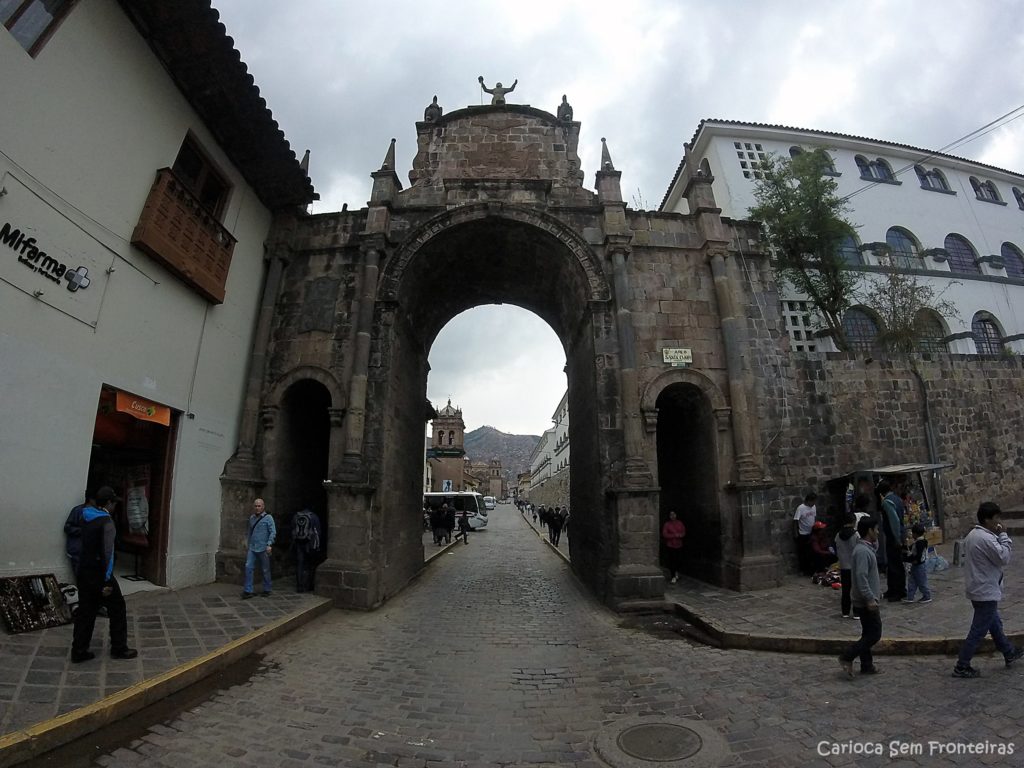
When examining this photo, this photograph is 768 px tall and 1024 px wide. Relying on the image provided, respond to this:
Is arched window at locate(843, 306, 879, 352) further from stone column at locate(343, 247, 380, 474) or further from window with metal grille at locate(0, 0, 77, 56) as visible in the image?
window with metal grille at locate(0, 0, 77, 56)

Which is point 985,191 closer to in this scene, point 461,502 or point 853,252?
point 853,252

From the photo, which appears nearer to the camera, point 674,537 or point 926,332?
point 674,537

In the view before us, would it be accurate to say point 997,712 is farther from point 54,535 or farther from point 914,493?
point 54,535

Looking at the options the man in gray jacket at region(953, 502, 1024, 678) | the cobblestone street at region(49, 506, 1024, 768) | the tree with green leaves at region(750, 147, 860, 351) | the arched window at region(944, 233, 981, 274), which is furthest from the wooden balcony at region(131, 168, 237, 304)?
the arched window at region(944, 233, 981, 274)

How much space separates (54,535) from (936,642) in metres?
10.9

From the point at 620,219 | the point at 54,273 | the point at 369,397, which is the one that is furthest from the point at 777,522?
the point at 54,273

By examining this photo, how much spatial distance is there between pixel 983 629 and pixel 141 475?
1236cm

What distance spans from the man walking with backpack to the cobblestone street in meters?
1.94

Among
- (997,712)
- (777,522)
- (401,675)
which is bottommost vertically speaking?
(401,675)

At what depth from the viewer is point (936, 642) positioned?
5.48 meters

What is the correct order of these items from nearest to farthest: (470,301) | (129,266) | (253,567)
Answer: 1. (129,266)
2. (253,567)
3. (470,301)

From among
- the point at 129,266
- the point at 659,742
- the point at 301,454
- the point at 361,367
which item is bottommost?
the point at 659,742

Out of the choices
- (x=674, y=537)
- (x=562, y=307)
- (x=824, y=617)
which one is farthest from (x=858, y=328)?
(x=824, y=617)

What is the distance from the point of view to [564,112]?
527 inches
